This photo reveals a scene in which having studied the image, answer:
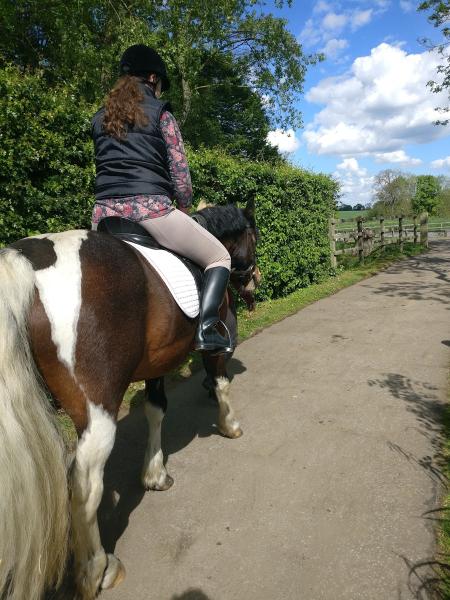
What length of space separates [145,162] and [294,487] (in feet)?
8.07

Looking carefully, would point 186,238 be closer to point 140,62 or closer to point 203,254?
point 203,254

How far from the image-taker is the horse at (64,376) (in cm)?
165

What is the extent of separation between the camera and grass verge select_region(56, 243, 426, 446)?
487cm

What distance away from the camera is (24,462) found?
65.0 inches

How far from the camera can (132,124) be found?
7.81 feet

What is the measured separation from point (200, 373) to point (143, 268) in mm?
3394

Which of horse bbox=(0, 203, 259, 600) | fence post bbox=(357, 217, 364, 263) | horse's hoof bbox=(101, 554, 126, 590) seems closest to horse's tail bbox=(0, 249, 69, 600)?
horse bbox=(0, 203, 259, 600)

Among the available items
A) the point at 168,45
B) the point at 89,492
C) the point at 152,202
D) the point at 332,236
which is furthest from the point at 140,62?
the point at 168,45

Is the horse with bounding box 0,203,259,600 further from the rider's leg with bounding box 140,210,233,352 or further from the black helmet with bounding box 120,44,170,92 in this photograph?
the black helmet with bounding box 120,44,170,92

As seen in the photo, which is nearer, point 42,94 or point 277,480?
point 277,480

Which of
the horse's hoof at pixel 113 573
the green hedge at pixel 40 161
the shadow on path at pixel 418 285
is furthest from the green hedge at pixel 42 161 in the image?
the shadow on path at pixel 418 285

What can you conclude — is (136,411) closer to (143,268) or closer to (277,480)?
(277,480)

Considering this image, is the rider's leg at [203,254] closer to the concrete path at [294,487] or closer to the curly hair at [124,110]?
the curly hair at [124,110]

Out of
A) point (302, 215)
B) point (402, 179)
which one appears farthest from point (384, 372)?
point (402, 179)
